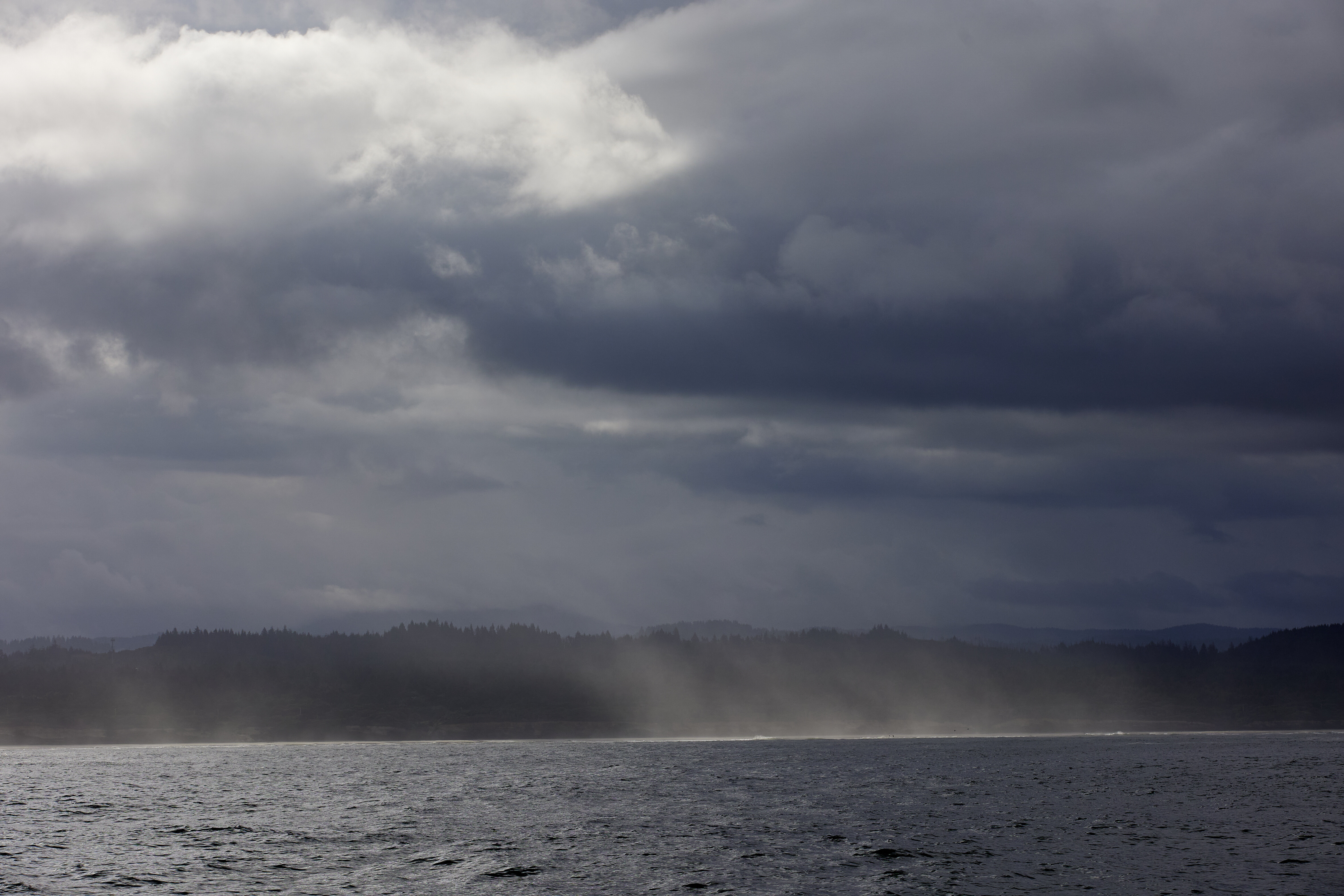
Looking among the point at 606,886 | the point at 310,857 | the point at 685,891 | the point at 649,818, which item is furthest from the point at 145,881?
the point at 649,818

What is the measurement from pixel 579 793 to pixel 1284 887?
10311 cm

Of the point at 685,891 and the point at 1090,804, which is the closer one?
the point at 685,891

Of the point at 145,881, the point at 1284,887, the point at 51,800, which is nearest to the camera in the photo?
the point at 1284,887

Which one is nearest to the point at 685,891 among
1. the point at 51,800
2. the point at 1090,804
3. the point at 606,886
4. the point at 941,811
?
the point at 606,886

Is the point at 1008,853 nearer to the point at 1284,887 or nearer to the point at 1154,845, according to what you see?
the point at 1154,845

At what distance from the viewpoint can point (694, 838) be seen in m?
106

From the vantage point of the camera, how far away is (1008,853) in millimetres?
95125

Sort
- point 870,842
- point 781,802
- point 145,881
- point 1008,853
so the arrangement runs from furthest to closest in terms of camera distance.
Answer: point 781,802 < point 870,842 < point 1008,853 < point 145,881

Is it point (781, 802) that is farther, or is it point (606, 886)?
point (781, 802)

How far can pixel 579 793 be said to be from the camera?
162m

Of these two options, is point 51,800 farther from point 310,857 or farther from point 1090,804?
point 1090,804

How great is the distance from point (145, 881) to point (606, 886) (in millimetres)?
33229

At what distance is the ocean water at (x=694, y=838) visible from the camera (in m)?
81.1

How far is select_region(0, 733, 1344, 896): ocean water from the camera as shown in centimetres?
8106
